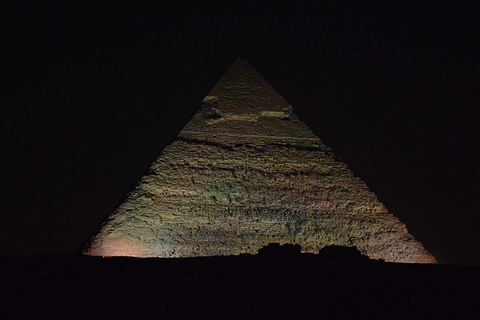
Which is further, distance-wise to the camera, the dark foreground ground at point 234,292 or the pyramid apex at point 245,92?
the pyramid apex at point 245,92

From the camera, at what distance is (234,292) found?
10.5 ft

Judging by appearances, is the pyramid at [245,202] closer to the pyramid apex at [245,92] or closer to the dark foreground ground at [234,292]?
the pyramid apex at [245,92]

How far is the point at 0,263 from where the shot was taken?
143 inches

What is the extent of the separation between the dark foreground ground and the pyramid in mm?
2591

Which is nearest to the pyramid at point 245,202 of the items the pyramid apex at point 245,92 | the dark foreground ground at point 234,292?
the pyramid apex at point 245,92

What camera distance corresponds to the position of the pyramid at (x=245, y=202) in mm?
6121

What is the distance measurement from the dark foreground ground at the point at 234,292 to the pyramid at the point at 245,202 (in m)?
2.59

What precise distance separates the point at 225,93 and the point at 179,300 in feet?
19.3

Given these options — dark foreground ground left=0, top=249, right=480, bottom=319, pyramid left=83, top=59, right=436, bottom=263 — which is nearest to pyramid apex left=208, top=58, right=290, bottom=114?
pyramid left=83, top=59, right=436, bottom=263

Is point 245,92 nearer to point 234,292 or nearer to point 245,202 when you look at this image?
point 245,202

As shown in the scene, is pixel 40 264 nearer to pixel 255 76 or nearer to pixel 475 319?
pixel 475 319

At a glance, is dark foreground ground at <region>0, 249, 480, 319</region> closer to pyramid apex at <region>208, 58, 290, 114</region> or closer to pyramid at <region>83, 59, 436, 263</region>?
pyramid at <region>83, 59, 436, 263</region>

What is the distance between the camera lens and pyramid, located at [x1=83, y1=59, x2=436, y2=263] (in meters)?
6.12

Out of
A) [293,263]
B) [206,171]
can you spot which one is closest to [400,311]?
[293,263]
